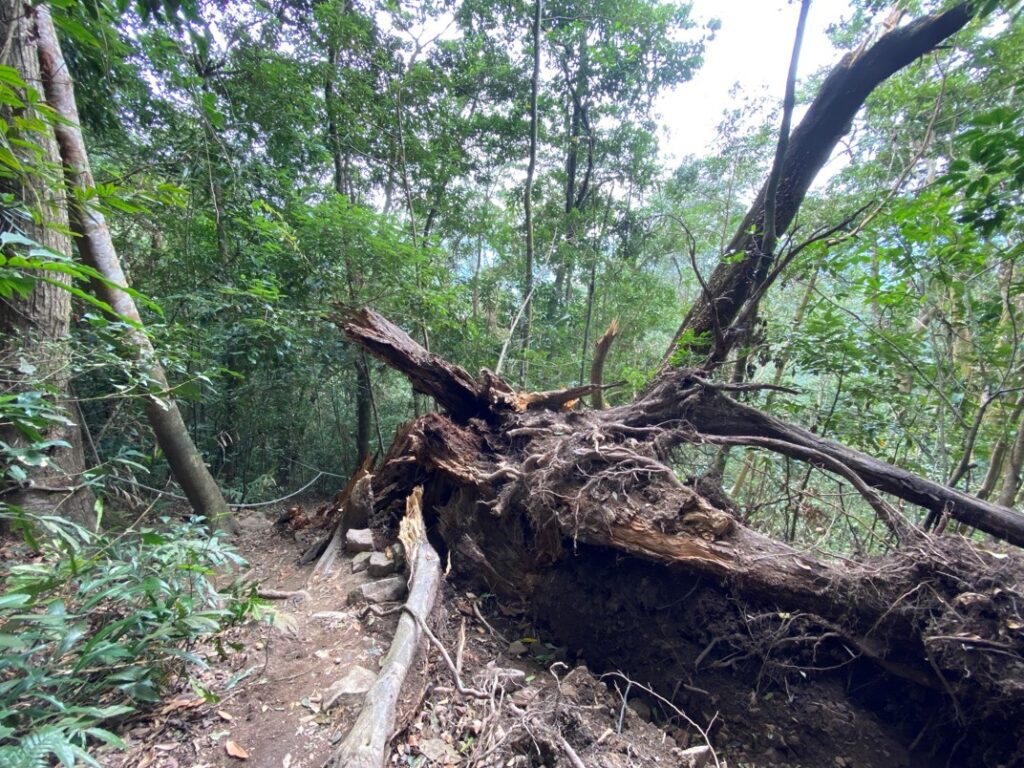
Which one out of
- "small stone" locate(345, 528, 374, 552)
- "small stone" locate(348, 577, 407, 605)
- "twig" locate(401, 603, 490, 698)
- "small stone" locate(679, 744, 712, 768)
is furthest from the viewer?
"small stone" locate(345, 528, 374, 552)

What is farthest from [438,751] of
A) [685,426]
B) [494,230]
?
[494,230]

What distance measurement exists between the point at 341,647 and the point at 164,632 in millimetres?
925

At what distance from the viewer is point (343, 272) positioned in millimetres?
5250

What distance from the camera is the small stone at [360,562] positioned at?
127 inches

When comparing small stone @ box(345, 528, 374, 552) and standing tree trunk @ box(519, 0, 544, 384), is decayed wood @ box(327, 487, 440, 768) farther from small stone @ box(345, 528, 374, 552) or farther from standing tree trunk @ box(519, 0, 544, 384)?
standing tree trunk @ box(519, 0, 544, 384)

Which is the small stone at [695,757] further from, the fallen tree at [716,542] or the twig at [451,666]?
the twig at [451,666]

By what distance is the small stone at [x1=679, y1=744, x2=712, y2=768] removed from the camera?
1.88 metres

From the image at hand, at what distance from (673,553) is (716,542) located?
0.24 metres

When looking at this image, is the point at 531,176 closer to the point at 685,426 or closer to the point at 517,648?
the point at 685,426

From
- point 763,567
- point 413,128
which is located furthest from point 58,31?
point 763,567

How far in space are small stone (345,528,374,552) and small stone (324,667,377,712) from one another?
1.37 meters

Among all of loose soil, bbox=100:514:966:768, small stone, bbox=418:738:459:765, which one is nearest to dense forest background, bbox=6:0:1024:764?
loose soil, bbox=100:514:966:768

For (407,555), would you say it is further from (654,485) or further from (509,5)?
(509,5)

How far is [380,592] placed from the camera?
A: 9.34 feet
